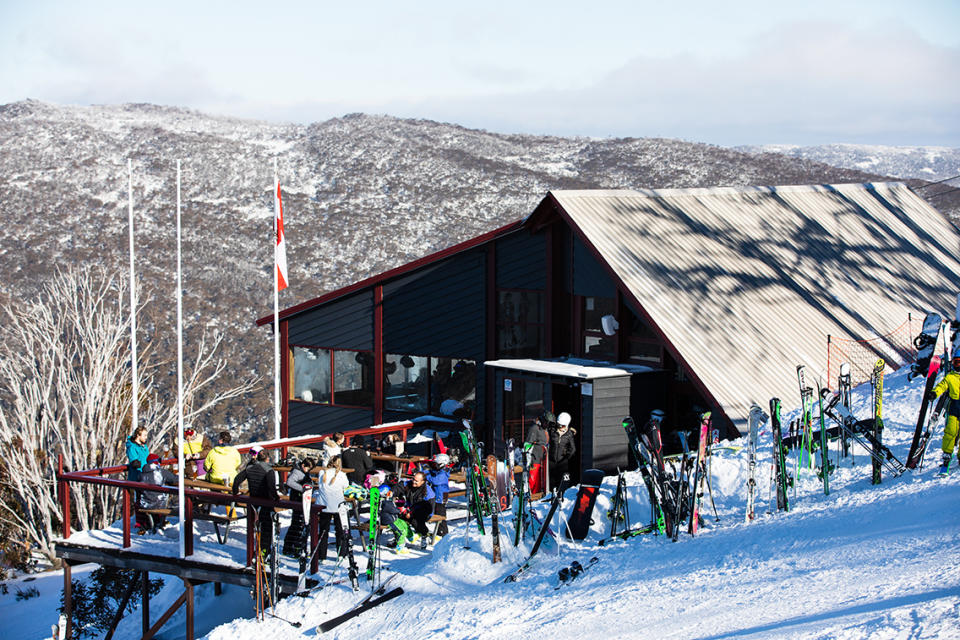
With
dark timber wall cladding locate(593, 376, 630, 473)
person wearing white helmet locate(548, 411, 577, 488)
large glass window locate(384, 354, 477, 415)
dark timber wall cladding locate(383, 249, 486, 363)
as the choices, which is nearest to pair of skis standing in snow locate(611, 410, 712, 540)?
person wearing white helmet locate(548, 411, 577, 488)

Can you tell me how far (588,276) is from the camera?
757 inches

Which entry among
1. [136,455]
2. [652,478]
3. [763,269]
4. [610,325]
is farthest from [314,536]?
[763,269]

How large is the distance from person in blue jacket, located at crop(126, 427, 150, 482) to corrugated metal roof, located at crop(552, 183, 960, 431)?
331 inches

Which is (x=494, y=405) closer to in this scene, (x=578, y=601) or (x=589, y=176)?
(x=578, y=601)

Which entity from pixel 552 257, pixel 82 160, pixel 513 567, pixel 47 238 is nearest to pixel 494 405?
pixel 552 257

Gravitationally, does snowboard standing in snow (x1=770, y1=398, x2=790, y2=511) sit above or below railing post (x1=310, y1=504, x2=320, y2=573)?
above

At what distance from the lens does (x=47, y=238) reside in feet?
213

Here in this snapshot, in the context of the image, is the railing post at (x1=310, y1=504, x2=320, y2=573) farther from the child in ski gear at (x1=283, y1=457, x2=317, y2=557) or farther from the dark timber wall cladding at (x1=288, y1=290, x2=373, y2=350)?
the dark timber wall cladding at (x1=288, y1=290, x2=373, y2=350)

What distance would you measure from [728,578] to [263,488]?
241 inches

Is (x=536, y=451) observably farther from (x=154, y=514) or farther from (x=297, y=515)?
(x=154, y=514)

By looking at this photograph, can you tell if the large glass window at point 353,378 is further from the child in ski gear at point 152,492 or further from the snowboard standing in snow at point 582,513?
the snowboard standing in snow at point 582,513

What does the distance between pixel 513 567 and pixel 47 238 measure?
61.4 meters

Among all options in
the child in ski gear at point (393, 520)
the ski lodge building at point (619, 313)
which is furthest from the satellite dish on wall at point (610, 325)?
the child in ski gear at point (393, 520)

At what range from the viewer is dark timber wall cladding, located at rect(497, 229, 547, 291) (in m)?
20.1
